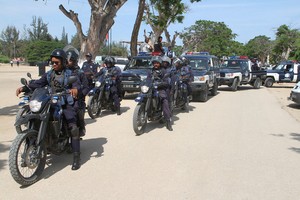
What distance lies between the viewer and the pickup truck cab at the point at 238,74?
20625mm

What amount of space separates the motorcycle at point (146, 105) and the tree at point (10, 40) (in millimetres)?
88027

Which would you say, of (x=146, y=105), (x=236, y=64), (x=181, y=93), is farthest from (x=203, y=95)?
(x=236, y=64)

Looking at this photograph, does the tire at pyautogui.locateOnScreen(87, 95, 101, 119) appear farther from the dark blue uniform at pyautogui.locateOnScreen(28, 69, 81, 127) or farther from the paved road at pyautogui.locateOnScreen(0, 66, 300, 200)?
the dark blue uniform at pyautogui.locateOnScreen(28, 69, 81, 127)

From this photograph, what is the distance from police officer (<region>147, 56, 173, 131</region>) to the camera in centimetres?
848

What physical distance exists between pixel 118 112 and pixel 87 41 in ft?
23.6

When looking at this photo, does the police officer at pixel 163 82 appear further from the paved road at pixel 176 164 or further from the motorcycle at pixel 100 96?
→ the motorcycle at pixel 100 96

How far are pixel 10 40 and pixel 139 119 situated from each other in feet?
305

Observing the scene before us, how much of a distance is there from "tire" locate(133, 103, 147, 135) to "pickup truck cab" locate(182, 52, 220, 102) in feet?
21.3

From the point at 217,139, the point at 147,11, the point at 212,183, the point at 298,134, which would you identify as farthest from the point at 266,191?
the point at 147,11

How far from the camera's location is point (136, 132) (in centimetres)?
786

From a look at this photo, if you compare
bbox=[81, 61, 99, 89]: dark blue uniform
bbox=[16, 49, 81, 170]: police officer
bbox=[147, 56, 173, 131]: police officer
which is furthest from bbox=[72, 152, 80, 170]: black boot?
bbox=[81, 61, 99, 89]: dark blue uniform

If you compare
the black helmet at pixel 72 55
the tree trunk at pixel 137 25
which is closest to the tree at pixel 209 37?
the tree trunk at pixel 137 25

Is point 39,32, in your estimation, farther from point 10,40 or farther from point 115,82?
point 115,82

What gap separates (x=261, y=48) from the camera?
9662 cm
